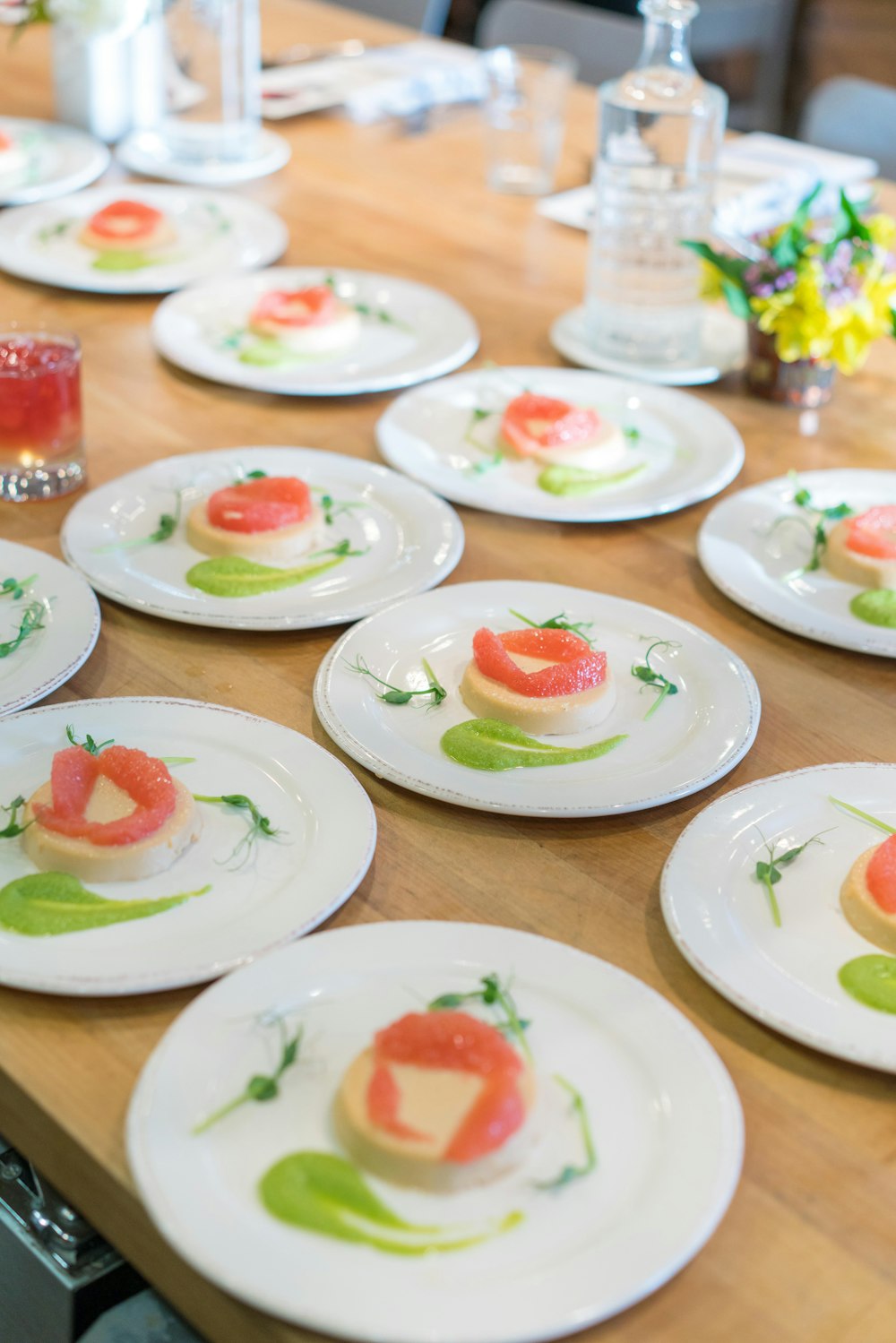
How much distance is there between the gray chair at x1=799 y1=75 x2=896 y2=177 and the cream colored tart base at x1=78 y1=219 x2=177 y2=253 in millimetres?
1603

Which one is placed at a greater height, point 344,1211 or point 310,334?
point 310,334

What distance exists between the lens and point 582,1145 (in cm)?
81

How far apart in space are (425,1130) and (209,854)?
0.31 meters

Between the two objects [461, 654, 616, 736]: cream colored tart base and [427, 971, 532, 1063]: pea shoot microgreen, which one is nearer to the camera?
[427, 971, 532, 1063]: pea shoot microgreen

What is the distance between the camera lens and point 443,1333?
2.33ft

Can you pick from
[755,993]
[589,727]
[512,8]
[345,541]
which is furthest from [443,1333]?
[512,8]

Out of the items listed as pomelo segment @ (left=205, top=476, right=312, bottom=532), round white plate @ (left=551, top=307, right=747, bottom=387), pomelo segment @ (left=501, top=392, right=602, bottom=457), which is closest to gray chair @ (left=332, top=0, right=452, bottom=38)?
round white plate @ (left=551, top=307, right=747, bottom=387)

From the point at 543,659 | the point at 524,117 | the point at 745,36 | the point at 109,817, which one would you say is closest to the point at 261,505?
the point at 543,659

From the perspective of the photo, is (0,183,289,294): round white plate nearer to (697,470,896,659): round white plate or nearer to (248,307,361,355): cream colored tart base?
(248,307,361,355): cream colored tart base

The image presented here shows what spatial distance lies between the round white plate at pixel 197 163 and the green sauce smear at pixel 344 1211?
199cm

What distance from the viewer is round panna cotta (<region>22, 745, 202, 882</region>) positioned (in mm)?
977

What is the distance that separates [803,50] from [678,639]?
15.2ft

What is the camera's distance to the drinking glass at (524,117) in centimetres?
241

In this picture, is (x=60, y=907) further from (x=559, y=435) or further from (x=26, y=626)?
(x=559, y=435)
